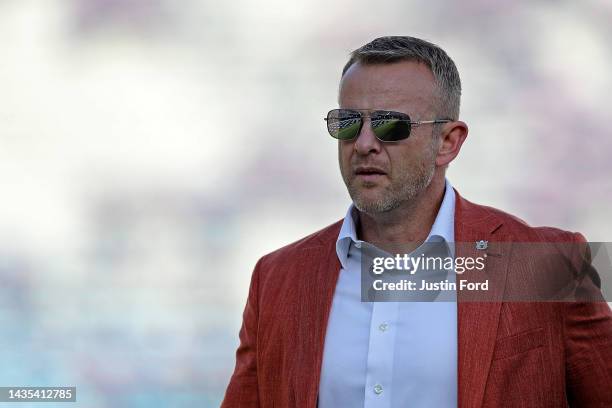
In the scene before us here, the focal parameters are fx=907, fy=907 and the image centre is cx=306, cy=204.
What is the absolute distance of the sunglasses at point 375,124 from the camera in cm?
450

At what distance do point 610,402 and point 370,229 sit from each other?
145 cm

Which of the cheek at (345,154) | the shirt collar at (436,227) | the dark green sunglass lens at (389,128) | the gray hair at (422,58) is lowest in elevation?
the shirt collar at (436,227)

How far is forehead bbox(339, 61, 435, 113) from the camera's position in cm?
459

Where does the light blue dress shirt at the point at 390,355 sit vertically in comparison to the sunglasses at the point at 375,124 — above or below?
below

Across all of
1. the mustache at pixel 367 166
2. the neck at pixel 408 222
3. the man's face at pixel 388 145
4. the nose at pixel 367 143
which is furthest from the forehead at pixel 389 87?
the neck at pixel 408 222

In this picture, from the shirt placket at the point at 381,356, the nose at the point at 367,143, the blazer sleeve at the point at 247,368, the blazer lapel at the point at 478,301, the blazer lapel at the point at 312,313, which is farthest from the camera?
the blazer sleeve at the point at 247,368

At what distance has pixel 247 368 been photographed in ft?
15.6

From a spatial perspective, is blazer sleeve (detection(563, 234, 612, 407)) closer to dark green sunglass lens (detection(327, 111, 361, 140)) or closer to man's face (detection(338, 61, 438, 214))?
man's face (detection(338, 61, 438, 214))

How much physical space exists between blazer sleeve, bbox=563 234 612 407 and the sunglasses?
3.80 ft

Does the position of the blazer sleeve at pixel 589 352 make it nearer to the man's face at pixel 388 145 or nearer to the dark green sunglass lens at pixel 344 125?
the man's face at pixel 388 145

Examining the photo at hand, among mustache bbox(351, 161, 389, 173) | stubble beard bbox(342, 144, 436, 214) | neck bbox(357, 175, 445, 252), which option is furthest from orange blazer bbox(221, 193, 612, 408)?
mustache bbox(351, 161, 389, 173)

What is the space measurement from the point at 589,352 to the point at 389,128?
142 centimetres

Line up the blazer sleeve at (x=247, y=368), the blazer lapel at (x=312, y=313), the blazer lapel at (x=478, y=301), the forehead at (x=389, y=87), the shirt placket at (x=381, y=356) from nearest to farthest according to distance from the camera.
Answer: the blazer lapel at (x=478, y=301) < the shirt placket at (x=381, y=356) < the blazer lapel at (x=312, y=313) < the forehead at (x=389, y=87) < the blazer sleeve at (x=247, y=368)

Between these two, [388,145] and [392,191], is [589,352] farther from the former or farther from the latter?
[388,145]
